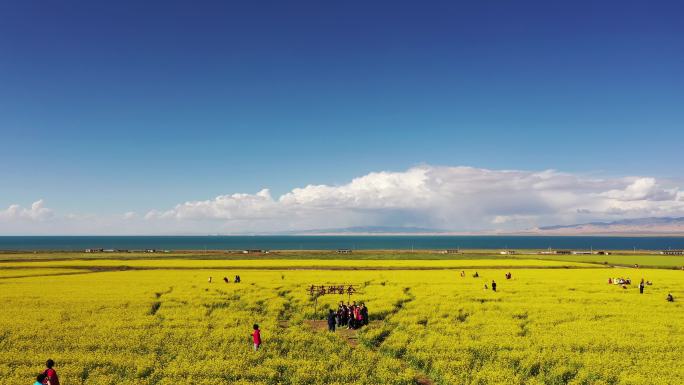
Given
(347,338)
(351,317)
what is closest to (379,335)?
(347,338)

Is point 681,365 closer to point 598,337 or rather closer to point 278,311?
point 598,337

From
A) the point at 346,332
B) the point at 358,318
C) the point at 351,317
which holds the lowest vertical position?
the point at 346,332

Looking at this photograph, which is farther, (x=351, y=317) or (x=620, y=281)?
(x=620, y=281)

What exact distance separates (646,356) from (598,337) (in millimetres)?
3547

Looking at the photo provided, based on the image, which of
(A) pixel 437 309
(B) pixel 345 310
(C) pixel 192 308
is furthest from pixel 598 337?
(C) pixel 192 308

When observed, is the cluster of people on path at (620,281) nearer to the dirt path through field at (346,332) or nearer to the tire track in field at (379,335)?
the tire track in field at (379,335)

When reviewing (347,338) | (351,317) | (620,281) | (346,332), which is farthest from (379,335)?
(620,281)

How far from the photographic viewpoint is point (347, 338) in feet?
96.4

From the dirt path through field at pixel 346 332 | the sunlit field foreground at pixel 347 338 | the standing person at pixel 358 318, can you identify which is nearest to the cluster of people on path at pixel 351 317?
the standing person at pixel 358 318

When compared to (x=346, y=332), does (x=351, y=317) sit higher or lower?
higher

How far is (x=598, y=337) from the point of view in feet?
89.5

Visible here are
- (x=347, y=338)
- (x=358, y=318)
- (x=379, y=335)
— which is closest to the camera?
(x=379, y=335)

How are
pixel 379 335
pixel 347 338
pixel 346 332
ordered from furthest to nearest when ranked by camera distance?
pixel 346 332 → pixel 347 338 → pixel 379 335

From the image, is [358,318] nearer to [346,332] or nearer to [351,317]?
[351,317]
